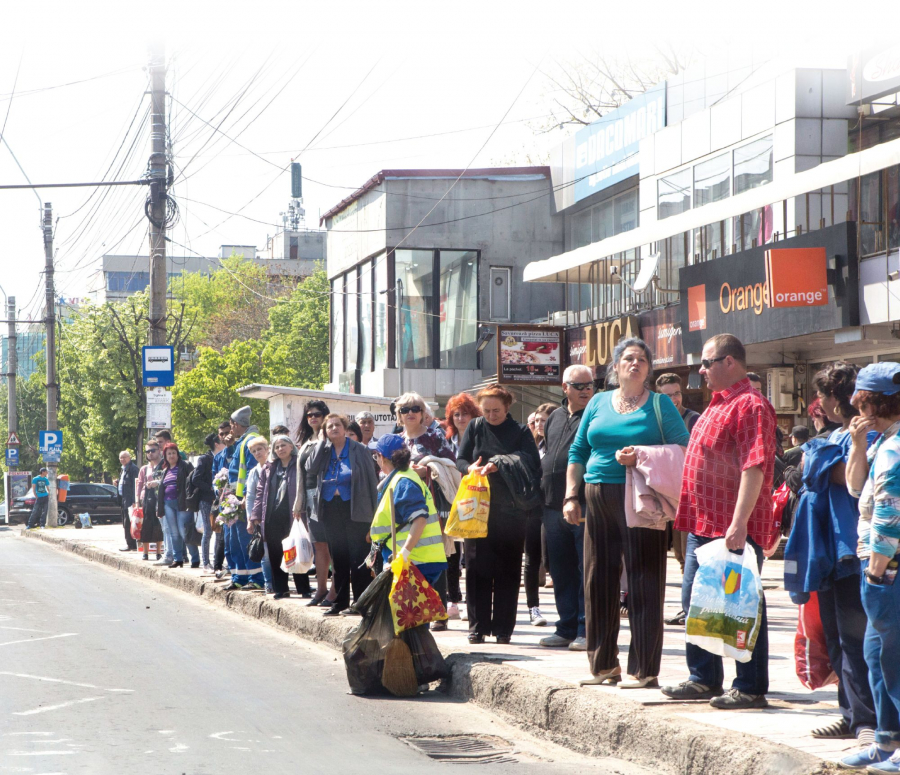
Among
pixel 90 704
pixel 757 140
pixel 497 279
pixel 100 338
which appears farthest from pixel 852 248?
pixel 100 338

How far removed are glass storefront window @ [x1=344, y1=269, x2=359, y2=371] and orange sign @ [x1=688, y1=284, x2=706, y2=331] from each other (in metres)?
16.4

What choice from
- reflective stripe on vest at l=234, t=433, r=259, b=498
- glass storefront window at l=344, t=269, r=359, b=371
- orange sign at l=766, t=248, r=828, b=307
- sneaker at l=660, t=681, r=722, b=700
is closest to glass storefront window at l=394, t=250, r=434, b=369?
glass storefront window at l=344, t=269, r=359, b=371

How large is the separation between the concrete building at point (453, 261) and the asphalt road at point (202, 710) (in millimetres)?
20809

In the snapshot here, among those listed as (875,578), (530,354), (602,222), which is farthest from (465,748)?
(602,222)

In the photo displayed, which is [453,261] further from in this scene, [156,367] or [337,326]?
[156,367]

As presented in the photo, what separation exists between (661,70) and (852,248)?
2036 cm

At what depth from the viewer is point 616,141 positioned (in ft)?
85.3

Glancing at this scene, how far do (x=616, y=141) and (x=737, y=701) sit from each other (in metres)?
21.6

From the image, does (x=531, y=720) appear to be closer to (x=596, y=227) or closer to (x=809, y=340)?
(x=809, y=340)

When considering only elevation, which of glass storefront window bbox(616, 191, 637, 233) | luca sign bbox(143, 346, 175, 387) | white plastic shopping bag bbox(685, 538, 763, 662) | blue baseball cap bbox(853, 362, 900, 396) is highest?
glass storefront window bbox(616, 191, 637, 233)

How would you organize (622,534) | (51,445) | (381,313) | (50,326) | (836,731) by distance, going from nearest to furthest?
1. (836,731)
2. (622,534)
3. (381,313)
4. (51,445)
5. (50,326)

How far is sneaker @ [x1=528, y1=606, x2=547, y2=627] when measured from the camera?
9422mm

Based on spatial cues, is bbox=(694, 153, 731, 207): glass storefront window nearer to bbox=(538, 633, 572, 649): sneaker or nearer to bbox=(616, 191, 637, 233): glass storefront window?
bbox=(616, 191, 637, 233): glass storefront window

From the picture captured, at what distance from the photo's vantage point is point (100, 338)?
169ft
